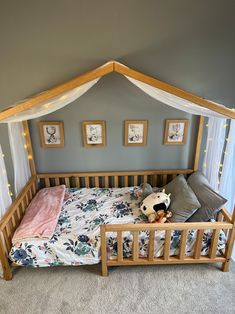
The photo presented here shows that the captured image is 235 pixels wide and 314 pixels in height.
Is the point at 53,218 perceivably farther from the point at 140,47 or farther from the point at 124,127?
the point at 140,47

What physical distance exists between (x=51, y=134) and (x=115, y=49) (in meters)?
1.21

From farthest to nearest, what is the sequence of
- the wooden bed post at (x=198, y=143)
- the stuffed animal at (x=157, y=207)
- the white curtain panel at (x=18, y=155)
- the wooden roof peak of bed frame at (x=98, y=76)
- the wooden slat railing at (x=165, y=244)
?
1. the wooden bed post at (x=198, y=143)
2. the white curtain panel at (x=18, y=155)
3. the stuffed animal at (x=157, y=207)
4. the wooden slat railing at (x=165, y=244)
5. the wooden roof peak of bed frame at (x=98, y=76)

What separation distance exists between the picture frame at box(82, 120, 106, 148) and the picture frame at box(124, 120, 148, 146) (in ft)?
0.90

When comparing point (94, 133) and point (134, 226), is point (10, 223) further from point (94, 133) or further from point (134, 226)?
point (94, 133)

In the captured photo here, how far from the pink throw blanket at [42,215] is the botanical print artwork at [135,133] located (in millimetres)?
1029

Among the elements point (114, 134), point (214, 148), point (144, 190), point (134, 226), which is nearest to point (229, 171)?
point (214, 148)

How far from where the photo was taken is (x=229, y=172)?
254cm

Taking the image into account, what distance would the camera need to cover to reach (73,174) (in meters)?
3.04

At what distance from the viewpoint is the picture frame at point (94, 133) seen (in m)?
2.85

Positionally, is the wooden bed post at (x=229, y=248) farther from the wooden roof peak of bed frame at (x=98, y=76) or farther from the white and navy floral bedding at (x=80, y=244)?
the wooden roof peak of bed frame at (x=98, y=76)

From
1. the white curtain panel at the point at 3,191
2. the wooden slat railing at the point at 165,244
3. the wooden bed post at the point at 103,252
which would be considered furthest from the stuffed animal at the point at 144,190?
the white curtain panel at the point at 3,191

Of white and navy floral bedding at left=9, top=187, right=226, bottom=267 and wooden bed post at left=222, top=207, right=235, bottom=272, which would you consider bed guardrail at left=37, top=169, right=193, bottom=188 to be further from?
wooden bed post at left=222, top=207, right=235, bottom=272

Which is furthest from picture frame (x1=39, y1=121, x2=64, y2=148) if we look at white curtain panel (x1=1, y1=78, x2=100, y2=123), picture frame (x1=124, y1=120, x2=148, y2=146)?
picture frame (x1=124, y1=120, x2=148, y2=146)

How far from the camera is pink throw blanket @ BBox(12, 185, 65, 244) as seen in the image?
2.28 meters
